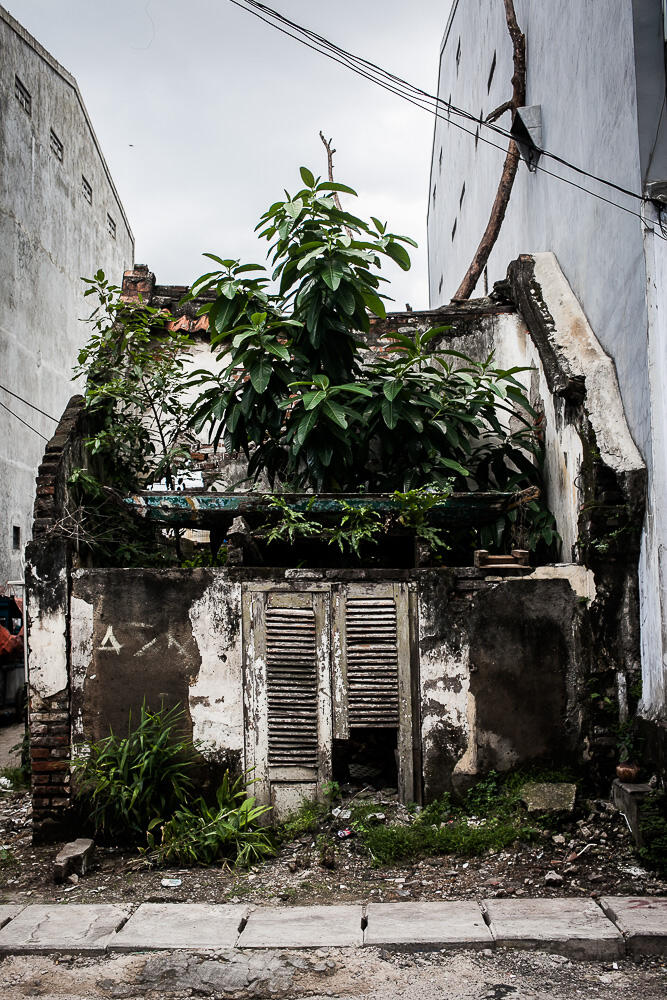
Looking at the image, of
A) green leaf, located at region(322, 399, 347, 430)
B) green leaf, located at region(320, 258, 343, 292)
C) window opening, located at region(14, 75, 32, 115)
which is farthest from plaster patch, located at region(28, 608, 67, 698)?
window opening, located at region(14, 75, 32, 115)

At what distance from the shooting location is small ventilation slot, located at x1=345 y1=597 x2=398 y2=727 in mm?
6359

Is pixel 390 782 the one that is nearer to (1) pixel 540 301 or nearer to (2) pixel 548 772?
(2) pixel 548 772

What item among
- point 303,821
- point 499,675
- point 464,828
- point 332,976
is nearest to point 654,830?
point 464,828

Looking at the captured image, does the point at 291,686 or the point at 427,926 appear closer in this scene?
the point at 427,926

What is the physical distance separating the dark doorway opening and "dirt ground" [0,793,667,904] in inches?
18.9

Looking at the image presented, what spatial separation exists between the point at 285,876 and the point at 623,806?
7.48ft

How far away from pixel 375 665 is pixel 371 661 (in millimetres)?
42

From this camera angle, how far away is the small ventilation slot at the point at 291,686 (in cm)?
634

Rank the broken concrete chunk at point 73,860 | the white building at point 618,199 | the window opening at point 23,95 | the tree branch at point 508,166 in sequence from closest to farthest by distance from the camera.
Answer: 1. the broken concrete chunk at point 73,860
2. the white building at point 618,199
3. the tree branch at point 508,166
4. the window opening at point 23,95

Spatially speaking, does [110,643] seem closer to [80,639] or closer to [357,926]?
[80,639]

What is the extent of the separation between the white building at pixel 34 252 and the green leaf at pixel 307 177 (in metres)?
9.31

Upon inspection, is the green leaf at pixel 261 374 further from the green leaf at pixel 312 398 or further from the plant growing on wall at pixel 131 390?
the plant growing on wall at pixel 131 390

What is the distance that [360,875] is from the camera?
5.62 meters

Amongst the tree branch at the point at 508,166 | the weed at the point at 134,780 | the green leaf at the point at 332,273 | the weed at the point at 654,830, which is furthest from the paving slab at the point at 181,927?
the tree branch at the point at 508,166
